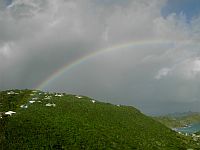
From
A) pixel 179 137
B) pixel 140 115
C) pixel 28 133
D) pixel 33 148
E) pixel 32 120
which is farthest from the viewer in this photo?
pixel 140 115

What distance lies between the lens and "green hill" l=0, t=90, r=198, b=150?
45688 mm

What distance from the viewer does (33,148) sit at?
4347cm

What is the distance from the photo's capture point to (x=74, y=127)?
50.6m

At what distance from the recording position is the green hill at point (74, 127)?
45.7 meters

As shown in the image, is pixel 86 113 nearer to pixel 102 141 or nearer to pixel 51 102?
pixel 51 102

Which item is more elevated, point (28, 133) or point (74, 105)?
point (74, 105)

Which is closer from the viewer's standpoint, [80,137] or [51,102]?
[80,137]

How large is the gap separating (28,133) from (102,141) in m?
9.66

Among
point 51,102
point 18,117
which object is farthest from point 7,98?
point 18,117

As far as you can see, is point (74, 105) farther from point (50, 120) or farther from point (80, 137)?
point (80, 137)

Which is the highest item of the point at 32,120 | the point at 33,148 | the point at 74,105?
the point at 74,105

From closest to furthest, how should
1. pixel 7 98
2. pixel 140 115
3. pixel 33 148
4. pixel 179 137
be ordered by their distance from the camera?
pixel 33 148 < pixel 179 137 < pixel 7 98 < pixel 140 115

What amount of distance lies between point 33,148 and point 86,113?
17.1 metres

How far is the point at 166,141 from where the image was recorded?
185ft
